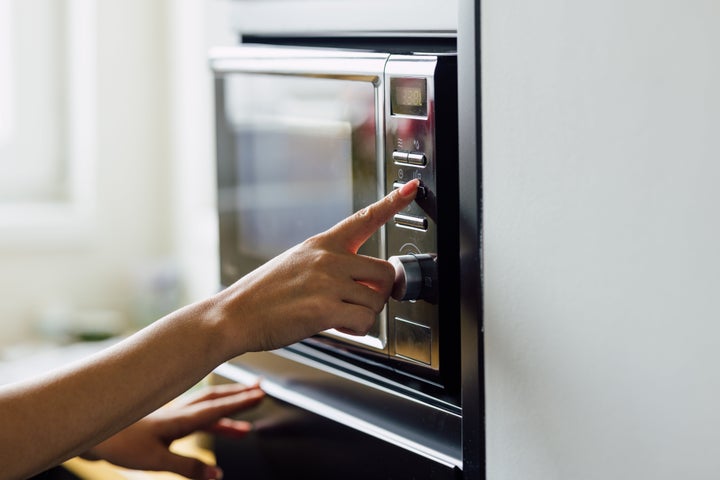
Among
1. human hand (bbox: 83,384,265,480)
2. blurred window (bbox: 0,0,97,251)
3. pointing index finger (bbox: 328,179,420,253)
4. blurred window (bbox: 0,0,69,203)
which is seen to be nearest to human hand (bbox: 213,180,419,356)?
pointing index finger (bbox: 328,179,420,253)

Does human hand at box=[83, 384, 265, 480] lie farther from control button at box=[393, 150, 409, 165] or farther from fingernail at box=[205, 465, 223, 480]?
control button at box=[393, 150, 409, 165]

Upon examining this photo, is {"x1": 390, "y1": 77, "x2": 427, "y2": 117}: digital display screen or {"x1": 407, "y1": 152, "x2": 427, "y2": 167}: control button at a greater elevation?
{"x1": 390, "y1": 77, "x2": 427, "y2": 117}: digital display screen

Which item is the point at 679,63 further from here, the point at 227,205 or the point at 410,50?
the point at 227,205

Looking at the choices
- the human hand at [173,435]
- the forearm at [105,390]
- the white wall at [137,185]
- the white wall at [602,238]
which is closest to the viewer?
the white wall at [602,238]

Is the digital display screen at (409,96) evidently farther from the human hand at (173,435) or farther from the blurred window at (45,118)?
the blurred window at (45,118)

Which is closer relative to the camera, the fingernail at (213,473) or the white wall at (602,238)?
the white wall at (602,238)

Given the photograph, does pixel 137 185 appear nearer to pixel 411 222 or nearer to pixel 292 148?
pixel 292 148

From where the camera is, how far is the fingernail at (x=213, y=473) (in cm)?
90

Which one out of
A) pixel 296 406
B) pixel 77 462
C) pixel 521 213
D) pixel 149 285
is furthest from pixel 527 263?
pixel 149 285

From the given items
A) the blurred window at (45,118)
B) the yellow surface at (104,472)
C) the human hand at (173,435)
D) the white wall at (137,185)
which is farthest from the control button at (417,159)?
the blurred window at (45,118)

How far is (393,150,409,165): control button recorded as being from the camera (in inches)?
25.4

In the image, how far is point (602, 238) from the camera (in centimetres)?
53

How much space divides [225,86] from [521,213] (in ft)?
1.33

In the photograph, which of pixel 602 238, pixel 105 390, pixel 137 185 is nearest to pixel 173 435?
pixel 105 390
